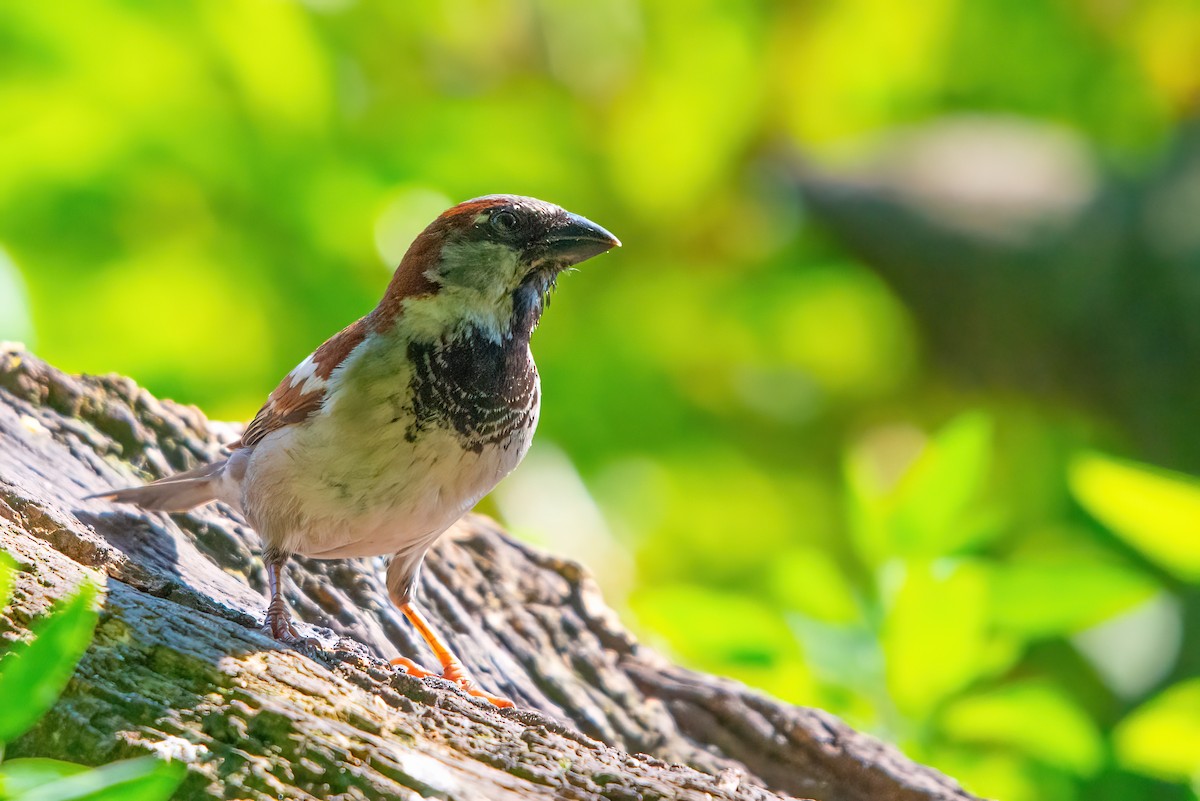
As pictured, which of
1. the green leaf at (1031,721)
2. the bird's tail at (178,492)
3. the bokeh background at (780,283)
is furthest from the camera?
the bokeh background at (780,283)

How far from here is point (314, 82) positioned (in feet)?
11.9

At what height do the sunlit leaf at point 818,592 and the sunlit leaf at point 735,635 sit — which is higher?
the sunlit leaf at point 818,592

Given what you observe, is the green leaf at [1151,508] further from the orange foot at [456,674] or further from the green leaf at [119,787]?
the green leaf at [119,787]

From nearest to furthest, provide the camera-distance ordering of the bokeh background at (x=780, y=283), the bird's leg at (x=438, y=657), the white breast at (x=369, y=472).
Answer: the white breast at (x=369, y=472), the bird's leg at (x=438, y=657), the bokeh background at (x=780, y=283)

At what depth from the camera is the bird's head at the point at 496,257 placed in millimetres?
2422

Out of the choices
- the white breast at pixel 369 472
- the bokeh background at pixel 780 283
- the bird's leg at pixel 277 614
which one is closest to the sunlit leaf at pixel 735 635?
the bokeh background at pixel 780 283

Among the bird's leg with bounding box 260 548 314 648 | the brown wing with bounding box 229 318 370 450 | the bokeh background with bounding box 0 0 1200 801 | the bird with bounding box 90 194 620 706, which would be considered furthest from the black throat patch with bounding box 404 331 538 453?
the bokeh background with bounding box 0 0 1200 801

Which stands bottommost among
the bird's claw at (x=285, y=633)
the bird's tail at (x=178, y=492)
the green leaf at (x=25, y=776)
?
the green leaf at (x=25, y=776)

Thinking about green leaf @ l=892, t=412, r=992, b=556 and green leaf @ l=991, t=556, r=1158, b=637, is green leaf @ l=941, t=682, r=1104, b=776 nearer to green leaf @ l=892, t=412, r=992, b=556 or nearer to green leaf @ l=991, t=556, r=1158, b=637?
green leaf @ l=991, t=556, r=1158, b=637

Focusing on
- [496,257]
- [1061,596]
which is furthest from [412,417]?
[1061,596]

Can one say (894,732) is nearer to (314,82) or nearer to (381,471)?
(381,471)

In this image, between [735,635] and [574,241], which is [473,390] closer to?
[574,241]

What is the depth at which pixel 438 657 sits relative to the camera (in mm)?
2570

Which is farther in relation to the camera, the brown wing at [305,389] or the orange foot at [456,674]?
the brown wing at [305,389]
